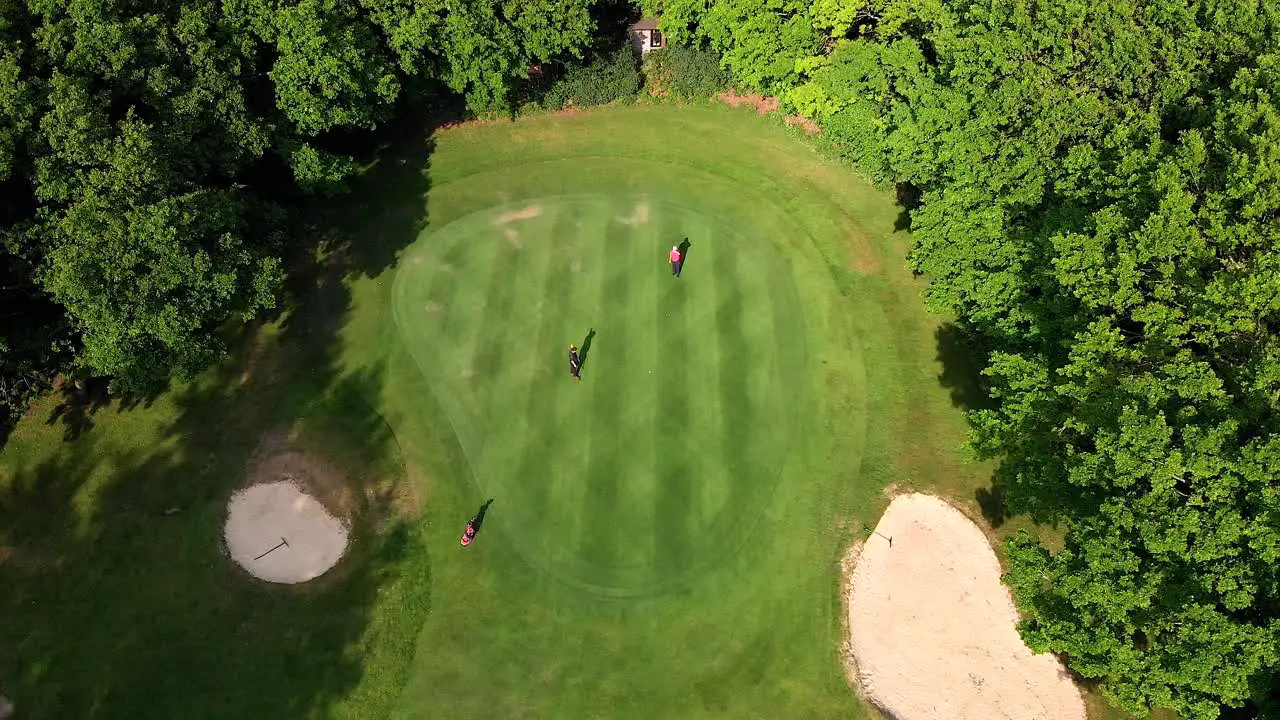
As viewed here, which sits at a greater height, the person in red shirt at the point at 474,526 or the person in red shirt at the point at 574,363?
the person in red shirt at the point at 574,363

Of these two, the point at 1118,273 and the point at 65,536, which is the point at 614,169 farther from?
the point at 65,536

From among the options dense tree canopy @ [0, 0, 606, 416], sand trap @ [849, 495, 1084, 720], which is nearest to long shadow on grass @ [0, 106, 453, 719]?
dense tree canopy @ [0, 0, 606, 416]

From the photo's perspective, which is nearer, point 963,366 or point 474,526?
point 474,526

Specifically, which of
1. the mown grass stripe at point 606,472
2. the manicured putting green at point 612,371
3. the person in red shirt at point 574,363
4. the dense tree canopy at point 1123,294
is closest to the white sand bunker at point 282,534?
the manicured putting green at point 612,371

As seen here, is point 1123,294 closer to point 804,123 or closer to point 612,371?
point 612,371

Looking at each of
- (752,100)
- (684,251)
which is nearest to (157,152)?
(684,251)

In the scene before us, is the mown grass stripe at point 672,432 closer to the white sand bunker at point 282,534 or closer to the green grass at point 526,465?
the green grass at point 526,465

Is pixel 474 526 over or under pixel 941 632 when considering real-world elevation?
over

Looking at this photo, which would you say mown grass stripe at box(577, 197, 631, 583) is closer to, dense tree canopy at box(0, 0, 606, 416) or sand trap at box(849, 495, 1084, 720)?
sand trap at box(849, 495, 1084, 720)
